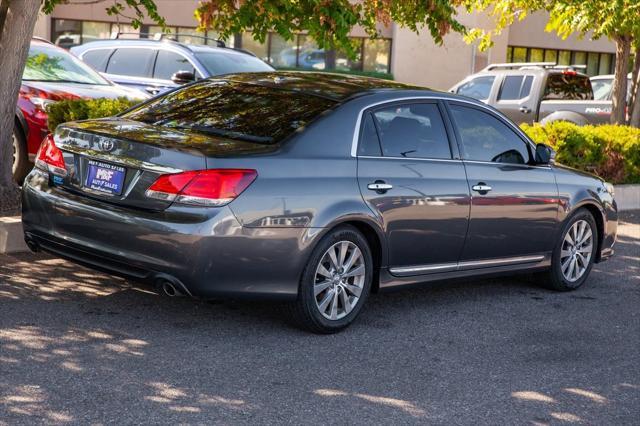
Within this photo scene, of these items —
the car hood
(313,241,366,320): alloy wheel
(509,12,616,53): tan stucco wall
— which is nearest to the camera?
(313,241,366,320): alloy wheel

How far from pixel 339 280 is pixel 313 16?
3795 mm

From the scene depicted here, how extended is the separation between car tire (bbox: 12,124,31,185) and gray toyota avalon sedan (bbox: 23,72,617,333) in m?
3.63

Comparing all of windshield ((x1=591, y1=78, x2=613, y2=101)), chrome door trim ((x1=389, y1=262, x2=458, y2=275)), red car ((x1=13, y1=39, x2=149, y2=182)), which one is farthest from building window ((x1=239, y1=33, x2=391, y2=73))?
chrome door trim ((x1=389, y1=262, x2=458, y2=275))

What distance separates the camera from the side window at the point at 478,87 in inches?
829

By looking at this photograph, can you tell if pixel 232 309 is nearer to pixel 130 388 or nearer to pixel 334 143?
pixel 334 143

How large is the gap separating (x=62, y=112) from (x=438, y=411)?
666 centimetres

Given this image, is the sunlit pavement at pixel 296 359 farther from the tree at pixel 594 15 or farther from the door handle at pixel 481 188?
the tree at pixel 594 15

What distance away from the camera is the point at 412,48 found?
40.4 metres

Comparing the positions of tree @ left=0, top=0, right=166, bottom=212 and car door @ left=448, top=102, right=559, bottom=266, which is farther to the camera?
tree @ left=0, top=0, right=166, bottom=212

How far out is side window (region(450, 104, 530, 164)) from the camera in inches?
311

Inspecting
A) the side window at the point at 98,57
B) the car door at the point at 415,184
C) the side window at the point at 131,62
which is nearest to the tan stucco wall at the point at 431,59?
the side window at the point at 98,57

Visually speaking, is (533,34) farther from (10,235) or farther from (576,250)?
(10,235)

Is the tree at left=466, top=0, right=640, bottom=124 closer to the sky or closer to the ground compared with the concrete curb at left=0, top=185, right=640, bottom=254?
closer to the sky

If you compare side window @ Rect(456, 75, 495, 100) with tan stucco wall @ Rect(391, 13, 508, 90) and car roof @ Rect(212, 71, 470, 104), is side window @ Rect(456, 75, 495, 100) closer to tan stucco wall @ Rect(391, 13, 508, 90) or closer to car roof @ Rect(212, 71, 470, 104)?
car roof @ Rect(212, 71, 470, 104)
